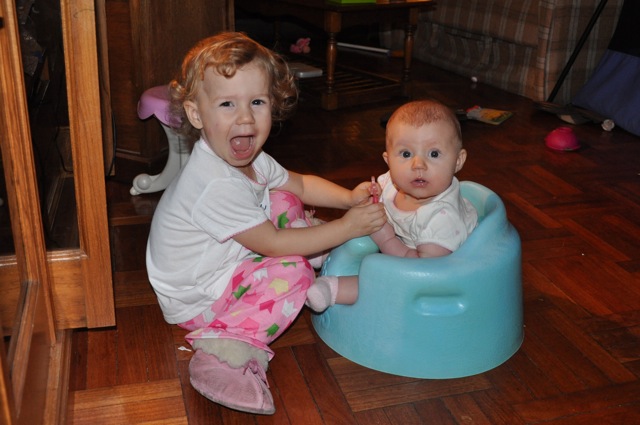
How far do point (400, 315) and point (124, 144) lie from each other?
1190mm

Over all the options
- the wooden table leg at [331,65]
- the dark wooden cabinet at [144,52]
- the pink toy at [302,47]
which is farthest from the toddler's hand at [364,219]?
the pink toy at [302,47]

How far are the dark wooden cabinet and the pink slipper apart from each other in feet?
3.23

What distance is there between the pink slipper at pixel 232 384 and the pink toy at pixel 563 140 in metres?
1.58

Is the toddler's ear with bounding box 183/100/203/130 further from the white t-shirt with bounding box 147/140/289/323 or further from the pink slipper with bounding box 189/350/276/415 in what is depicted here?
the pink slipper with bounding box 189/350/276/415

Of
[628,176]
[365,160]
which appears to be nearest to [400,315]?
[365,160]

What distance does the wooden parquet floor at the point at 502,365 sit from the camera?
118 centimetres

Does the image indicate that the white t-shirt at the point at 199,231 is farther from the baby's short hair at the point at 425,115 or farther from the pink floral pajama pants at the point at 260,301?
the baby's short hair at the point at 425,115

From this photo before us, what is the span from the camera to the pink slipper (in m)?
1.14

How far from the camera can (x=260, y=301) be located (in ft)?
4.13

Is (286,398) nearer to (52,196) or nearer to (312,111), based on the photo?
(52,196)

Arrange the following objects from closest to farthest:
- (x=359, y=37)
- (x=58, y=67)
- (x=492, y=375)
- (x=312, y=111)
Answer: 1. (x=58, y=67)
2. (x=492, y=375)
3. (x=312, y=111)
4. (x=359, y=37)

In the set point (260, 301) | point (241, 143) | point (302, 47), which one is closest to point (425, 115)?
point (241, 143)

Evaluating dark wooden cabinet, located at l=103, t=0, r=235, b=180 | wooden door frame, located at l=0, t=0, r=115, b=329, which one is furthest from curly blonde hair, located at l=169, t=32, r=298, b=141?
dark wooden cabinet, located at l=103, t=0, r=235, b=180

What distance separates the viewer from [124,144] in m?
2.14
